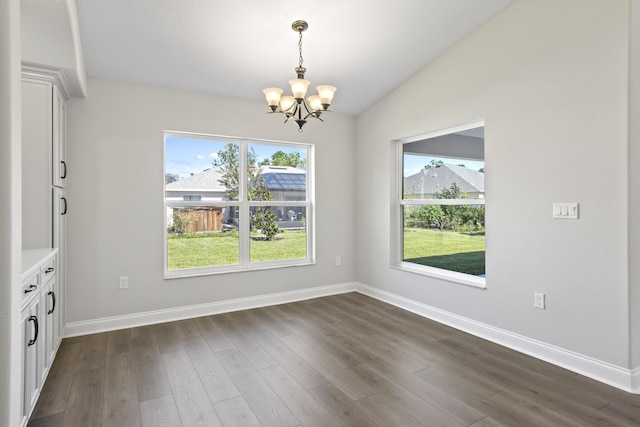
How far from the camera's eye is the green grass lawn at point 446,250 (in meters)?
3.53

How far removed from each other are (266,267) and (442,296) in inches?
81.4

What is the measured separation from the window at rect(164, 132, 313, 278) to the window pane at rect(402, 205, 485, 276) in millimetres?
1339

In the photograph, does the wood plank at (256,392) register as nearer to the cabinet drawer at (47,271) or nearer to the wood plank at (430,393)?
the wood plank at (430,393)

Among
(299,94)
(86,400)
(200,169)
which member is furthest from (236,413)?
(200,169)

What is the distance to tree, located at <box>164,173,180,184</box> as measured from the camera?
395 centimetres

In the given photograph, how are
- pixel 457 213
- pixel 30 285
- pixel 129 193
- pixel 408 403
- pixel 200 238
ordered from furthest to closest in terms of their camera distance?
1. pixel 200 238
2. pixel 457 213
3. pixel 129 193
4. pixel 408 403
5. pixel 30 285

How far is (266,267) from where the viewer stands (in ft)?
14.5

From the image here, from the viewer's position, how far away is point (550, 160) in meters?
2.79

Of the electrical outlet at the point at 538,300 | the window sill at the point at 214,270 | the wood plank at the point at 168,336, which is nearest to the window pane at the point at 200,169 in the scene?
the window sill at the point at 214,270

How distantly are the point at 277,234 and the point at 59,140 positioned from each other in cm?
246

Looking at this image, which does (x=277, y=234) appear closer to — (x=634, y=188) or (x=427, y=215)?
(x=427, y=215)

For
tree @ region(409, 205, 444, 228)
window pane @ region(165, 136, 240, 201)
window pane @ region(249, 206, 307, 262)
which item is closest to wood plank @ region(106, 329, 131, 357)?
window pane @ region(165, 136, 240, 201)

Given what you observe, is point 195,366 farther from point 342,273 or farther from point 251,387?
point 342,273

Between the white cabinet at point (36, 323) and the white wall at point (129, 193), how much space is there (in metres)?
0.74
